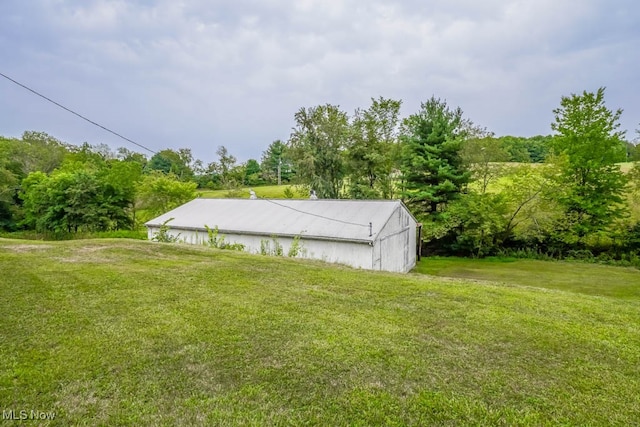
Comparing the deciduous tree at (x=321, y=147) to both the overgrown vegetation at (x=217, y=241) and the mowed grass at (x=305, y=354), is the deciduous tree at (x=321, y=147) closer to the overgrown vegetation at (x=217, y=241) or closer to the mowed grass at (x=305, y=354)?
the overgrown vegetation at (x=217, y=241)

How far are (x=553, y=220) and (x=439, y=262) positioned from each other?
7.76m

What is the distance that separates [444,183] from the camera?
884 inches

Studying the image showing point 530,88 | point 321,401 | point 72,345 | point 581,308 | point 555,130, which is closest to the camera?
point 321,401

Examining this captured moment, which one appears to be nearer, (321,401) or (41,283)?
(321,401)

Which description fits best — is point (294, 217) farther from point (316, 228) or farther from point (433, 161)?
point (433, 161)

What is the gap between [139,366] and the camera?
11.7 feet

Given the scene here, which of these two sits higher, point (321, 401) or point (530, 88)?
point (530, 88)

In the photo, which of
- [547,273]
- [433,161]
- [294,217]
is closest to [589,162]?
[547,273]

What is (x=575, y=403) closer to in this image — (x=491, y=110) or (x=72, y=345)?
(x=72, y=345)

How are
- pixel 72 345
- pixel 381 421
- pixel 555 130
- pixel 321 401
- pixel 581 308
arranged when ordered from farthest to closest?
pixel 555 130 < pixel 581 308 < pixel 72 345 < pixel 321 401 < pixel 381 421

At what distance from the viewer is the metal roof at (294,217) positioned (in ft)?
46.2

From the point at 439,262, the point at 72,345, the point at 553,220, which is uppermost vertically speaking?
the point at 553,220

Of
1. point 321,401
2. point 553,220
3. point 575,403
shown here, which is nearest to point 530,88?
point 553,220

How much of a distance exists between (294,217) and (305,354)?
12.6 metres
